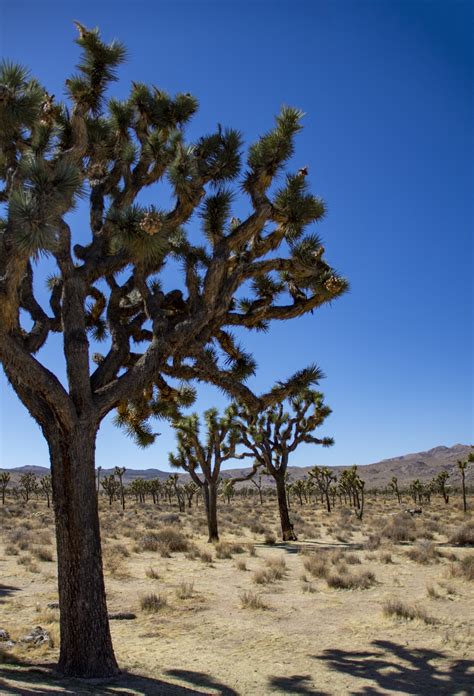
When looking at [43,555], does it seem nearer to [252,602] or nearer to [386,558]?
[252,602]

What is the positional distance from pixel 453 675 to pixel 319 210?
6.27 metres

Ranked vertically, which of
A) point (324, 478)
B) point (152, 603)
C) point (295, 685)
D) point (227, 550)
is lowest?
point (324, 478)

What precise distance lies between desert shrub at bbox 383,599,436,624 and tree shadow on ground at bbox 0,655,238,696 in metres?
3.93

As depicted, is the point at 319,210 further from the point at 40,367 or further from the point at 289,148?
the point at 40,367

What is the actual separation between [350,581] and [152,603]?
171 inches

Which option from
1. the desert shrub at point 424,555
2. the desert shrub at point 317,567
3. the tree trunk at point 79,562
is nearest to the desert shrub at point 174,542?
the desert shrub at point 317,567

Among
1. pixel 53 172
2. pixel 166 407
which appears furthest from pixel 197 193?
pixel 166 407

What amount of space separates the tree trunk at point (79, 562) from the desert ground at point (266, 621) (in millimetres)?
318

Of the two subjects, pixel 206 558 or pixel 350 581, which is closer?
pixel 350 581

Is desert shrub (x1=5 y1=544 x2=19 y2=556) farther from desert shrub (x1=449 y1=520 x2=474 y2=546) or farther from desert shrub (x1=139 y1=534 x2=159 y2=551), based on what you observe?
desert shrub (x1=449 y1=520 x2=474 y2=546)

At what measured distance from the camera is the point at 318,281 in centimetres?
823

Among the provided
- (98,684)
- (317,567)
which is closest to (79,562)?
(98,684)

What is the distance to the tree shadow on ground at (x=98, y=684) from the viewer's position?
5027 millimetres

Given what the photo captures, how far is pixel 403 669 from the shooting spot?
6.75 metres
